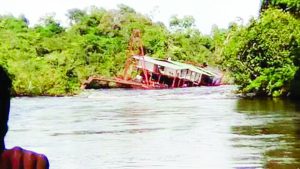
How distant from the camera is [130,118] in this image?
68.1 ft

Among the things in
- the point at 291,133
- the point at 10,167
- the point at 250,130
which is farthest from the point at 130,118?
the point at 10,167

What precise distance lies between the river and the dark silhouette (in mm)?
7877

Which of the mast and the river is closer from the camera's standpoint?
the river

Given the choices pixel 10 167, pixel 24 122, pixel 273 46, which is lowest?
pixel 24 122

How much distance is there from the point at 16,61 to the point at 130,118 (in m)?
24.4

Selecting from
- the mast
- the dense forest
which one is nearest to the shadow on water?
the dense forest

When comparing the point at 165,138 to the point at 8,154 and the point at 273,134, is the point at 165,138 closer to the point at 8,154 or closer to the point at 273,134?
the point at 273,134

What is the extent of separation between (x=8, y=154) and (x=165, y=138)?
12.4 metres

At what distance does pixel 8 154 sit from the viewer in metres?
2.13

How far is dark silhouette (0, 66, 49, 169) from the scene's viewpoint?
6.92 feet

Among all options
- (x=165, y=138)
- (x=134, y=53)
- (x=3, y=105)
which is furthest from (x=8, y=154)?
(x=134, y=53)

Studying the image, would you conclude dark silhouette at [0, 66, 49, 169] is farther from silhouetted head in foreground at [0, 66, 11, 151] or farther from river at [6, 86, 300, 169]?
river at [6, 86, 300, 169]

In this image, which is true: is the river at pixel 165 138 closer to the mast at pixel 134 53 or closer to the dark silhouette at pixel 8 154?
the dark silhouette at pixel 8 154

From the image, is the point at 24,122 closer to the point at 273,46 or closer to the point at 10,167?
the point at 273,46
